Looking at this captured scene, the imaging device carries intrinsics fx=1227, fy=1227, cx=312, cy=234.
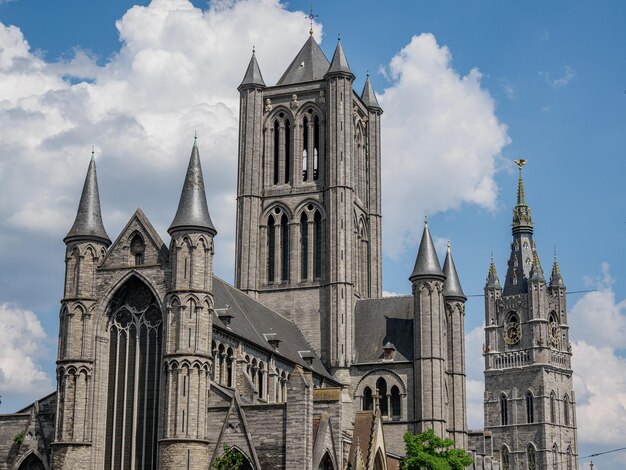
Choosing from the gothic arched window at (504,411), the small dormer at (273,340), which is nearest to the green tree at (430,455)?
the small dormer at (273,340)

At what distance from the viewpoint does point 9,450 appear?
61.5m

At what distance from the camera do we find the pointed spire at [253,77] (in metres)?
89.8

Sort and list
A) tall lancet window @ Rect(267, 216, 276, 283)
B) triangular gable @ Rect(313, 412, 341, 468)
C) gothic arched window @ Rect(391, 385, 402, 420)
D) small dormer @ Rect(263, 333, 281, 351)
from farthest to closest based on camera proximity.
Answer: tall lancet window @ Rect(267, 216, 276, 283) < gothic arched window @ Rect(391, 385, 402, 420) < small dormer @ Rect(263, 333, 281, 351) < triangular gable @ Rect(313, 412, 341, 468)

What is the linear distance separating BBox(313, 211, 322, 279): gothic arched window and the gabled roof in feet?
35.4

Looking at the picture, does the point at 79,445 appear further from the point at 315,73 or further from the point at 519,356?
the point at 519,356

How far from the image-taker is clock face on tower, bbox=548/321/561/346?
564ft

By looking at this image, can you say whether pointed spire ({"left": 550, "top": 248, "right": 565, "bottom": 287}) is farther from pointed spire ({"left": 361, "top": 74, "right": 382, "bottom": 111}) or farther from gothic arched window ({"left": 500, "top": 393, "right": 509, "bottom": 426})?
pointed spire ({"left": 361, "top": 74, "right": 382, "bottom": 111})

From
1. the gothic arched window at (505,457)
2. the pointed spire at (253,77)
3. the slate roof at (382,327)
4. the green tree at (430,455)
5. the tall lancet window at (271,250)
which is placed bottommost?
the green tree at (430,455)

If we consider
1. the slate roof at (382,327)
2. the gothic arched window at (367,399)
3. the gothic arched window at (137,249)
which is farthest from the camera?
the slate roof at (382,327)

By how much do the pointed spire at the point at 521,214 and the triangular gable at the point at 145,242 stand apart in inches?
4934

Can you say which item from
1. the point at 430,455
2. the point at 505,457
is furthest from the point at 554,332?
the point at 430,455

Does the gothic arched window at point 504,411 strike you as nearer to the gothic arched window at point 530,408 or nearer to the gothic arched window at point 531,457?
the gothic arched window at point 530,408

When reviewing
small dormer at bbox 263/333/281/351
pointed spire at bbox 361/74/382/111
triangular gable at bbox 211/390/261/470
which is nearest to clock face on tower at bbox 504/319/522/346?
pointed spire at bbox 361/74/382/111

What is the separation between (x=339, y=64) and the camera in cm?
8788
